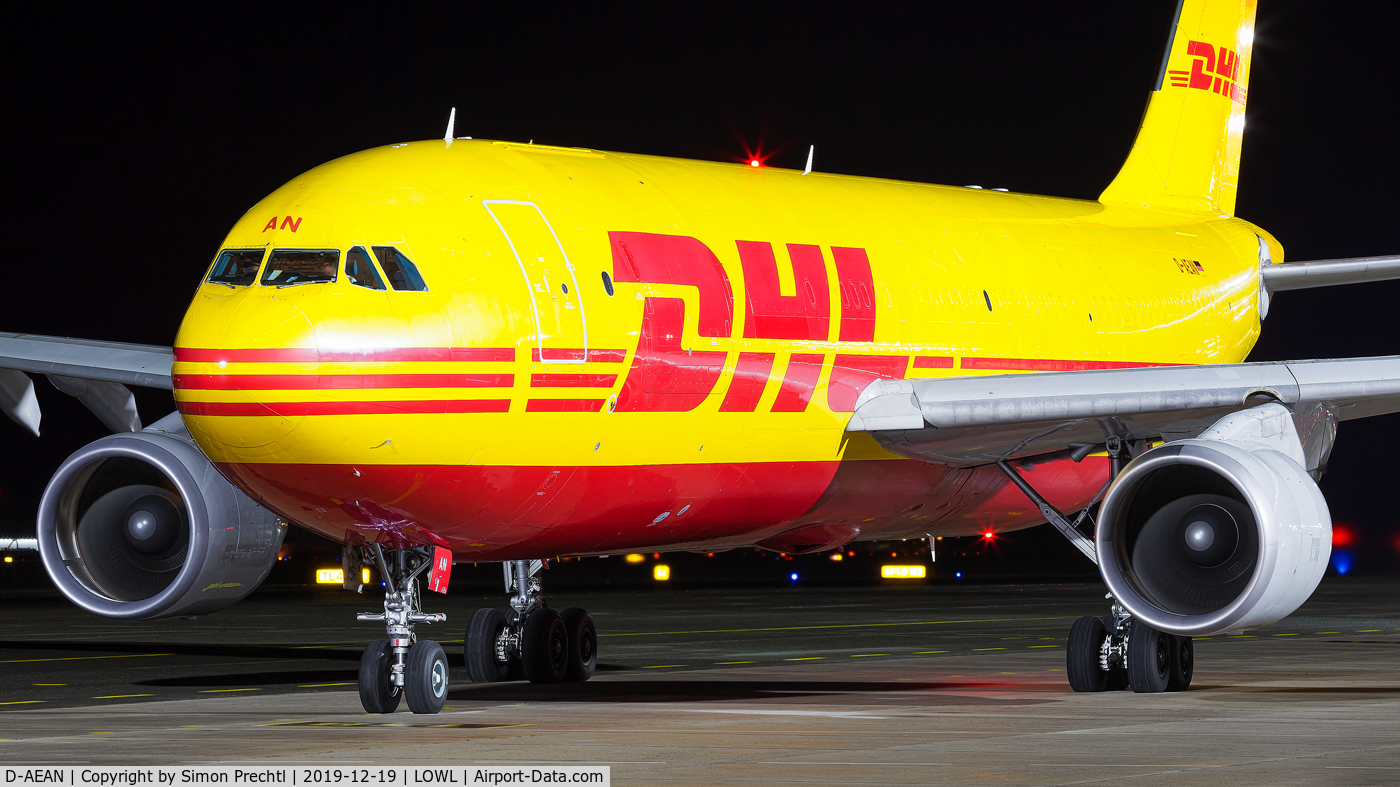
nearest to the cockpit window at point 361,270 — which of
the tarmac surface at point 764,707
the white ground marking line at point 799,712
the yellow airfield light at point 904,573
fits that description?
the tarmac surface at point 764,707

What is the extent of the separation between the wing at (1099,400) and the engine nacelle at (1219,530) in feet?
1.16

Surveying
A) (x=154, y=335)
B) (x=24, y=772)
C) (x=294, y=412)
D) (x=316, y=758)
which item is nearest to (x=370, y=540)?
(x=294, y=412)

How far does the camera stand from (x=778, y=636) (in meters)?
25.0

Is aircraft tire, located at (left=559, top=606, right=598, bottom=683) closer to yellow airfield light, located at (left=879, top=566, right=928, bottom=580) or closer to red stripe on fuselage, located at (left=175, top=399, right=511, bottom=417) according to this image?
red stripe on fuselage, located at (left=175, top=399, right=511, bottom=417)

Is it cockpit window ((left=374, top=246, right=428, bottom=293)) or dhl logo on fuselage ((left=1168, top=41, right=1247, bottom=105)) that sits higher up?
dhl logo on fuselage ((left=1168, top=41, right=1247, bottom=105))

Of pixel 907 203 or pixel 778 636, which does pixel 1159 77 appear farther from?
pixel 778 636

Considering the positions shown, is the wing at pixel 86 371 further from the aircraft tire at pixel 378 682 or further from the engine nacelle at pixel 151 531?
the aircraft tire at pixel 378 682

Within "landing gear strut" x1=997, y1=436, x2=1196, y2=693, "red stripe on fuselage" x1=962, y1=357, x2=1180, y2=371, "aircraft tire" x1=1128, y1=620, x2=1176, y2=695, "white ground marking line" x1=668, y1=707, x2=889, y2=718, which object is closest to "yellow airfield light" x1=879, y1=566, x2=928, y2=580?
"red stripe on fuselage" x1=962, y1=357, x2=1180, y2=371

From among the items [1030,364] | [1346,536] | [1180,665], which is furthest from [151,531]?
[1346,536]

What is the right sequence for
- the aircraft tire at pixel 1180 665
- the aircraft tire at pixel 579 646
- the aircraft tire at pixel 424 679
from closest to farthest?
the aircraft tire at pixel 424 679, the aircraft tire at pixel 1180 665, the aircraft tire at pixel 579 646

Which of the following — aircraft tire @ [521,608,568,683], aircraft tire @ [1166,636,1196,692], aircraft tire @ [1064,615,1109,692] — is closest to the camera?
aircraft tire @ [1064,615,1109,692]

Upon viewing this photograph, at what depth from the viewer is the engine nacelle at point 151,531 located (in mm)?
14820

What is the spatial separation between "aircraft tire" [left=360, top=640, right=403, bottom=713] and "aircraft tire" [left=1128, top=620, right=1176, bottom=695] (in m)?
6.06

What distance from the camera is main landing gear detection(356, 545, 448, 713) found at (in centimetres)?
1368
